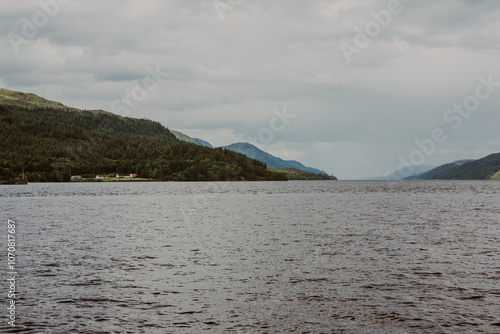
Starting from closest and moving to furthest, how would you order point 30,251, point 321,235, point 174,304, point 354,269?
point 174,304 → point 354,269 → point 30,251 → point 321,235

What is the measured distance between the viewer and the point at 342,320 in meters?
25.7

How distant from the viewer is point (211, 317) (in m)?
26.4

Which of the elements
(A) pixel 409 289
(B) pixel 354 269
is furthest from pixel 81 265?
(A) pixel 409 289

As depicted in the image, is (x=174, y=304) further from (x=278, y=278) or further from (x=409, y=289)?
(x=409, y=289)

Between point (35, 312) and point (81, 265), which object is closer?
point (35, 312)

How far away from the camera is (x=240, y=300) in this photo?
30.1 meters

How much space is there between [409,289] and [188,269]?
1985 cm

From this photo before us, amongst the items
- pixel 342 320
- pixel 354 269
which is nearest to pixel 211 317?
pixel 342 320

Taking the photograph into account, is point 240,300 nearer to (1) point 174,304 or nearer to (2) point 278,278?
(1) point 174,304

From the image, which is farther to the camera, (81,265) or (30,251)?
(30,251)

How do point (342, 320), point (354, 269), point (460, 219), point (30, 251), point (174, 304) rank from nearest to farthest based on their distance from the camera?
1. point (342, 320)
2. point (174, 304)
3. point (354, 269)
4. point (30, 251)
5. point (460, 219)

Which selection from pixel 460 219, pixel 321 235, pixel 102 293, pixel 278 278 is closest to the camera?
pixel 102 293

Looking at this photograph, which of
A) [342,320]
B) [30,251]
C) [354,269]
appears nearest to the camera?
[342,320]

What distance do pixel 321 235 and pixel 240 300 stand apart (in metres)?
37.6
